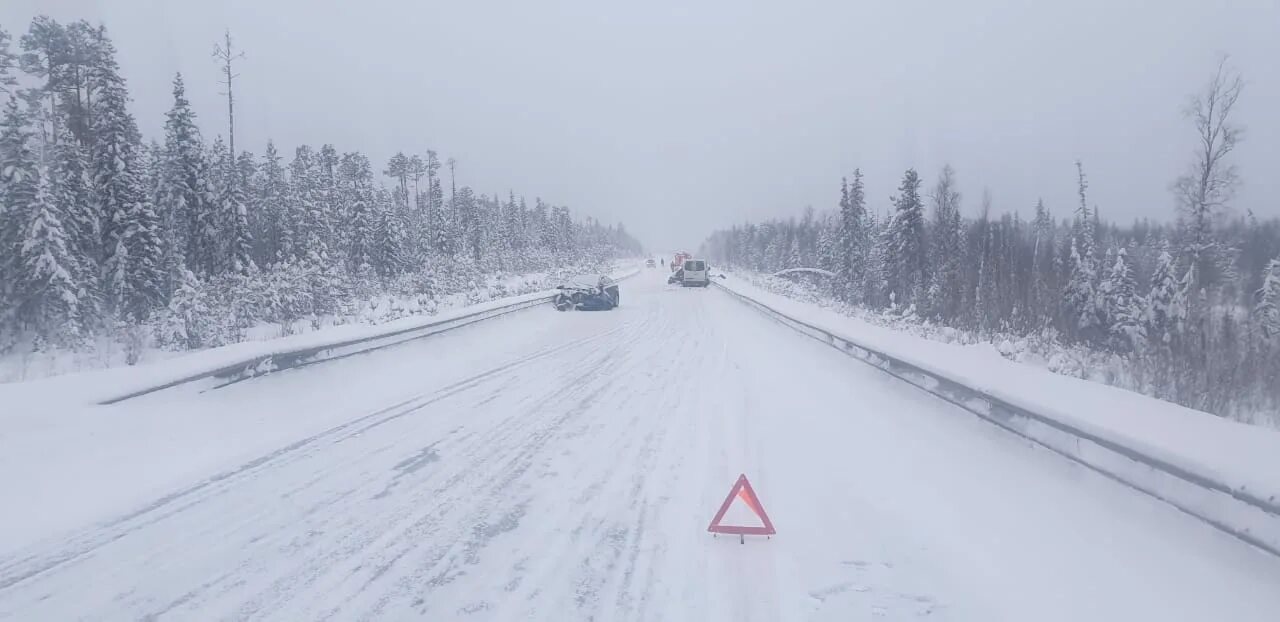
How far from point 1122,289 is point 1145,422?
29131 millimetres

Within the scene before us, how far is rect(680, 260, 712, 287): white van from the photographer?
52.8 metres

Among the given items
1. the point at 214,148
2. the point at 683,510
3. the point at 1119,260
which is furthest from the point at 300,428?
the point at 214,148

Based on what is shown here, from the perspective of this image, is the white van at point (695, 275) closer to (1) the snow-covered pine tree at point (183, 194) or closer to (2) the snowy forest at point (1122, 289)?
(2) the snowy forest at point (1122, 289)

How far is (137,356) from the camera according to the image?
12625 mm

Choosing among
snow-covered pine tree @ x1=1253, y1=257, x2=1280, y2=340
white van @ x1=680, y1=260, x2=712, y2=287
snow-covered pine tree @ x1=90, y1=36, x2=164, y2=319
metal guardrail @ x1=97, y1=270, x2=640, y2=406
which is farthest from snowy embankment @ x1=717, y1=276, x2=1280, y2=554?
white van @ x1=680, y1=260, x2=712, y2=287

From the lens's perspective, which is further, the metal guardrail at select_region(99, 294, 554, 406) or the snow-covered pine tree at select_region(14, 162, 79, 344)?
the snow-covered pine tree at select_region(14, 162, 79, 344)

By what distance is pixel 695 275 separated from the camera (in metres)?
52.9

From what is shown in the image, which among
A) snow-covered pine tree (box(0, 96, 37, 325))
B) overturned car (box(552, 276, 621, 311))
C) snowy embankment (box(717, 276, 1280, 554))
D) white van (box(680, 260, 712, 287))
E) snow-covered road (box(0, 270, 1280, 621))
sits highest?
snow-covered pine tree (box(0, 96, 37, 325))

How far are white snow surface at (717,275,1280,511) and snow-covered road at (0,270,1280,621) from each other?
41 centimetres

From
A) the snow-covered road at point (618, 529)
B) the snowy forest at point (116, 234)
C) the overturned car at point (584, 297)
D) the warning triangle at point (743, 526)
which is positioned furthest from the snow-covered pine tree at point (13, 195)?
the warning triangle at point (743, 526)

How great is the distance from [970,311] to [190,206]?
37560 millimetres

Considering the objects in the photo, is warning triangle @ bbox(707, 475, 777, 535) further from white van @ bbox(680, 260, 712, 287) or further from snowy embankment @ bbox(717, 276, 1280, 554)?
white van @ bbox(680, 260, 712, 287)

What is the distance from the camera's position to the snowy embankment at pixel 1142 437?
3.94 metres

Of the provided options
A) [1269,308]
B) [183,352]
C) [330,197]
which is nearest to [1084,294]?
[1269,308]
